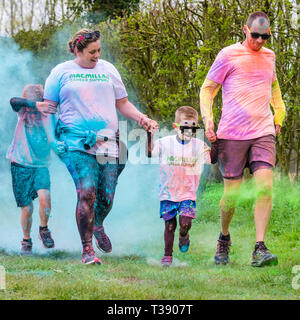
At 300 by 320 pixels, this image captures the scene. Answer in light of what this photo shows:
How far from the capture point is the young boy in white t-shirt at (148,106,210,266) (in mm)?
6227

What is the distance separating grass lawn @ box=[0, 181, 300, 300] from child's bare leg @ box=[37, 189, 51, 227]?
383mm

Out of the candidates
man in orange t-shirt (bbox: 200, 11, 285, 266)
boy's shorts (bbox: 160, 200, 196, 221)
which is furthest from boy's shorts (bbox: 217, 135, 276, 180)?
boy's shorts (bbox: 160, 200, 196, 221)

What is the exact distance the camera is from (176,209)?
20.6ft

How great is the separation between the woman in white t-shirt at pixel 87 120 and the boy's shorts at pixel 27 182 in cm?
116

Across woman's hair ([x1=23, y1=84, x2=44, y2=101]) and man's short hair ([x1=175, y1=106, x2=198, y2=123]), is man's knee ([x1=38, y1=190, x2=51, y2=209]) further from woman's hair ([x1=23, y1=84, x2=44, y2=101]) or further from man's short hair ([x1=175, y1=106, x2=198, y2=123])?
man's short hair ([x1=175, y1=106, x2=198, y2=123])

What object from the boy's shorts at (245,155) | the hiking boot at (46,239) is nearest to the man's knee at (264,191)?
the boy's shorts at (245,155)

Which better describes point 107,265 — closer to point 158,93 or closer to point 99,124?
point 99,124

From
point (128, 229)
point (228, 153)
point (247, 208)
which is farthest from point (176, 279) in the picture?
point (247, 208)

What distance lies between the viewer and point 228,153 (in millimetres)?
6277

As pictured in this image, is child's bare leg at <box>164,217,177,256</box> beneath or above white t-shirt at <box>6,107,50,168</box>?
beneath

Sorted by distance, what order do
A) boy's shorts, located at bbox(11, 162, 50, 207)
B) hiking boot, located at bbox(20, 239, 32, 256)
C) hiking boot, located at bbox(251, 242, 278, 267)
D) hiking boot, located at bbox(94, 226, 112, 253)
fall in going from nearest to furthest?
hiking boot, located at bbox(251, 242, 278, 267), hiking boot, located at bbox(94, 226, 112, 253), hiking boot, located at bbox(20, 239, 32, 256), boy's shorts, located at bbox(11, 162, 50, 207)

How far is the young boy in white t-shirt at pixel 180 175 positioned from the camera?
6.23 meters
